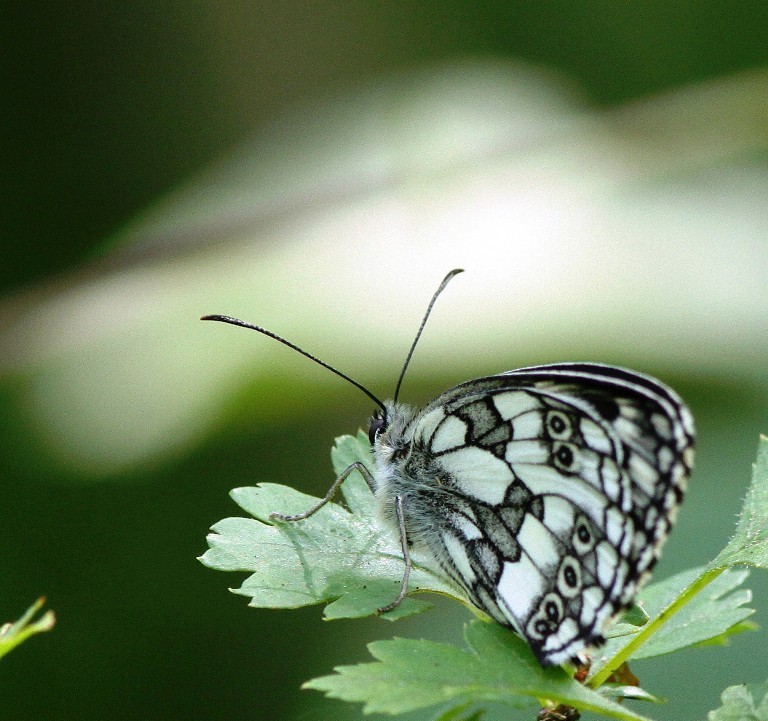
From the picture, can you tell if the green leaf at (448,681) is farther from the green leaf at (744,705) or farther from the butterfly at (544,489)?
the green leaf at (744,705)

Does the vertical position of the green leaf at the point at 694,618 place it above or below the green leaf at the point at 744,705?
above

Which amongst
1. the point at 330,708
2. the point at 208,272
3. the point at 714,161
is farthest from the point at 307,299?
the point at 714,161

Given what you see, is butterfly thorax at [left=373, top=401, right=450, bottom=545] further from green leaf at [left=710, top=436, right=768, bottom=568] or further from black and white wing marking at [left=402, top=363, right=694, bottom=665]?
green leaf at [left=710, top=436, right=768, bottom=568]

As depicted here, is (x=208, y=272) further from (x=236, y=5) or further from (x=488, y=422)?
(x=488, y=422)

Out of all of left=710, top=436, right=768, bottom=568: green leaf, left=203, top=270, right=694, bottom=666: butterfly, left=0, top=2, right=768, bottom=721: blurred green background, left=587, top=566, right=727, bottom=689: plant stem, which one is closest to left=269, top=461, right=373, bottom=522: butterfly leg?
left=203, top=270, right=694, bottom=666: butterfly

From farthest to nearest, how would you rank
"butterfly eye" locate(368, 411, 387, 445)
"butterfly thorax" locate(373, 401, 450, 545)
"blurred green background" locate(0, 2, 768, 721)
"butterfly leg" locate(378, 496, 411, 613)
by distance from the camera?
1. "blurred green background" locate(0, 2, 768, 721)
2. "butterfly eye" locate(368, 411, 387, 445)
3. "butterfly thorax" locate(373, 401, 450, 545)
4. "butterfly leg" locate(378, 496, 411, 613)

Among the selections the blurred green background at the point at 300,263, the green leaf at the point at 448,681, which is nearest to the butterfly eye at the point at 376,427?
the green leaf at the point at 448,681

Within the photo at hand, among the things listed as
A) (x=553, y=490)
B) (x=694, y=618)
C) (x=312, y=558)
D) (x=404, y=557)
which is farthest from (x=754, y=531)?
(x=312, y=558)
